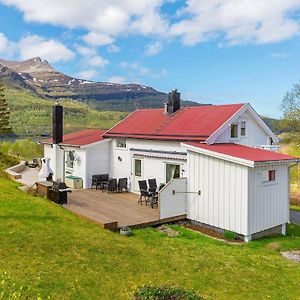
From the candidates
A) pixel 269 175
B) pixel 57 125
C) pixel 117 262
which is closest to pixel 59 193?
pixel 117 262

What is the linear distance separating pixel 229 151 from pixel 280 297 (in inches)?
272

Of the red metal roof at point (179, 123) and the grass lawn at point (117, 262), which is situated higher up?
the red metal roof at point (179, 123)

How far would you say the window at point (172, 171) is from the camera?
17094 mm

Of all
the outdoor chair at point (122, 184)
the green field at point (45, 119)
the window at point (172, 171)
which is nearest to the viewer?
the window at point (172, 171)

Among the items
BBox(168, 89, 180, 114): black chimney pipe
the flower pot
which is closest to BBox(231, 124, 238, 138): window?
BBox(168, 89, 180, 114): black chimney pipe

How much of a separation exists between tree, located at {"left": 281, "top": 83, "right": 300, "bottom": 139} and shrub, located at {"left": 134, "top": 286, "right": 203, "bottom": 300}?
127 ft

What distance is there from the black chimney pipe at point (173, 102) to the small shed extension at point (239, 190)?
665 centimetres

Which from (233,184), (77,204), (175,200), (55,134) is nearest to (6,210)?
(77,204)

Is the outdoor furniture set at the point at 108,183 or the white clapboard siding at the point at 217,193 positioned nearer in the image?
the white clapboard siding at the point at 217,193

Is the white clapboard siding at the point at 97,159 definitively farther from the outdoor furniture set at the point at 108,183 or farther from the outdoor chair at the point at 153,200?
the outdoor chair at the point at 153,200

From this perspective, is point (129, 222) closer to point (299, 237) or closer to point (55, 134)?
point (299, 237)

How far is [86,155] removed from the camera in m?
20.6

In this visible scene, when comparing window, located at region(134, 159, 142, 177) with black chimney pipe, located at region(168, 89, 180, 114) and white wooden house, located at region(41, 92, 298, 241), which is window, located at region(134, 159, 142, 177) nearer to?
white wooden house, located at region(41, 92, 298, 241)

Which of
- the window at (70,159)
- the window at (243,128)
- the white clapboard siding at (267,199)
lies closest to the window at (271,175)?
the white clapboard siding at (267,199)
